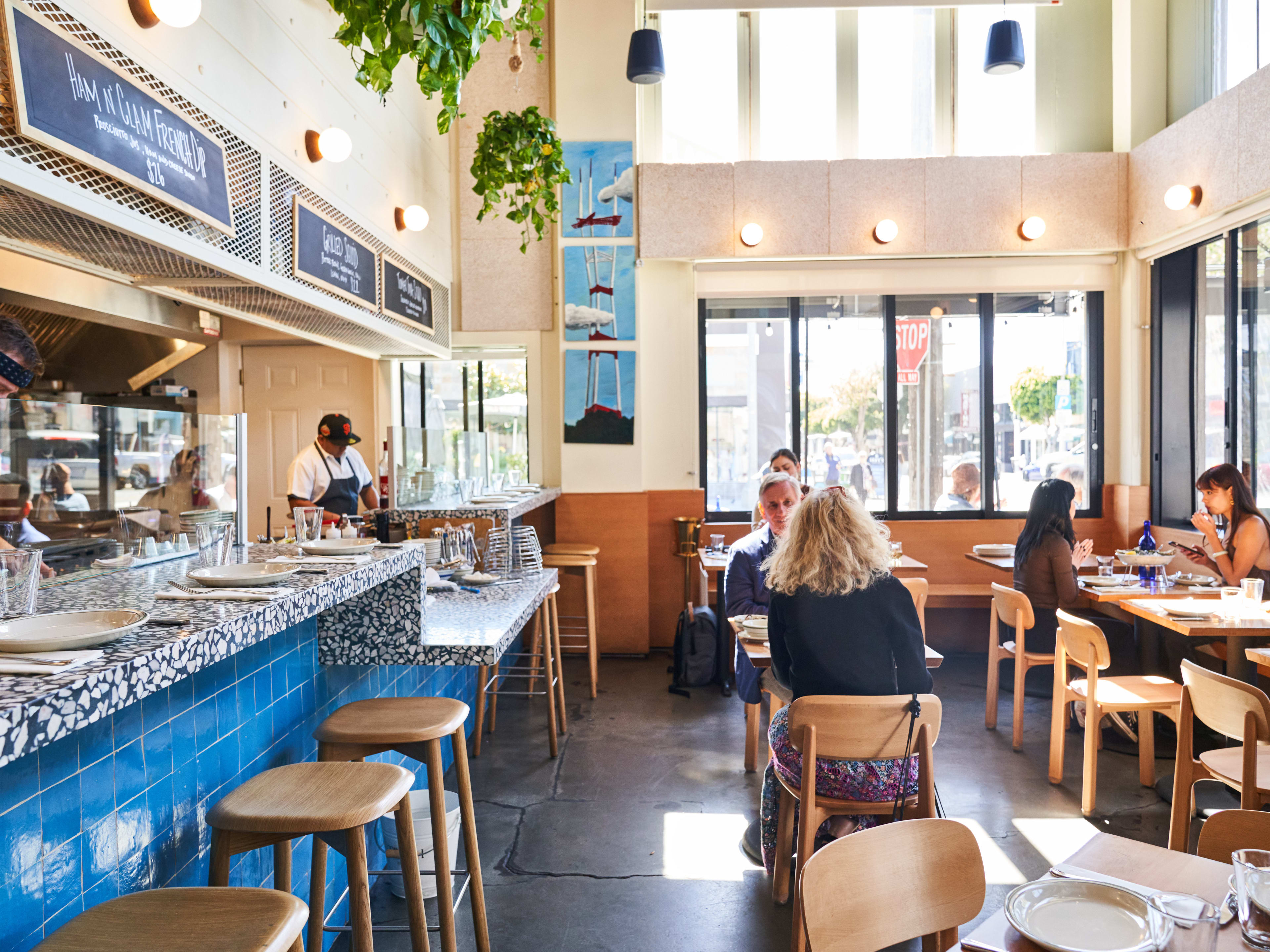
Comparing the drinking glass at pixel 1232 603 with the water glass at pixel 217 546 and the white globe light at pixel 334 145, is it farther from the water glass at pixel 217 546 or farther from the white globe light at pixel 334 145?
the white globe light at pixel 334 145

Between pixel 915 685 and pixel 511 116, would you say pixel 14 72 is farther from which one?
pixel 511 116

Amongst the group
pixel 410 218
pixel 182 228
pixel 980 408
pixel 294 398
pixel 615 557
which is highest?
pixel 410 218

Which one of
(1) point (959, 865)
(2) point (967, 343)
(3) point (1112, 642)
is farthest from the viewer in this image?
(2) point (967, 343)

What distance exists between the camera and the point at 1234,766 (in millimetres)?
2955

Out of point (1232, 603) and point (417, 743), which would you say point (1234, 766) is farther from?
point (417, 743)

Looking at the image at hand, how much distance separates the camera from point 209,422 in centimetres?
279

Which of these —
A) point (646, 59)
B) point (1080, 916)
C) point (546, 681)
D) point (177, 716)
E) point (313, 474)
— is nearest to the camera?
point (1080, 916)

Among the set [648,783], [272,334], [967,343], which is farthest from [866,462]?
[272,334]

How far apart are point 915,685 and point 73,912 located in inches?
90.1

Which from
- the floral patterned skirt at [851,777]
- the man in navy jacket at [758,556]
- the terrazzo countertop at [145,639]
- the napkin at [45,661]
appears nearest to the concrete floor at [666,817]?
the floral patterned skirt at [851,777]

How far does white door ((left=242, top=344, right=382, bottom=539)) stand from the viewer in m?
6.54

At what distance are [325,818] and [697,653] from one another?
4.00 metres

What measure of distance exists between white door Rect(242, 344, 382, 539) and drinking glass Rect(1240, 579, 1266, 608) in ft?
18.3

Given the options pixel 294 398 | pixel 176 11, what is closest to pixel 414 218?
pixel 294 398
